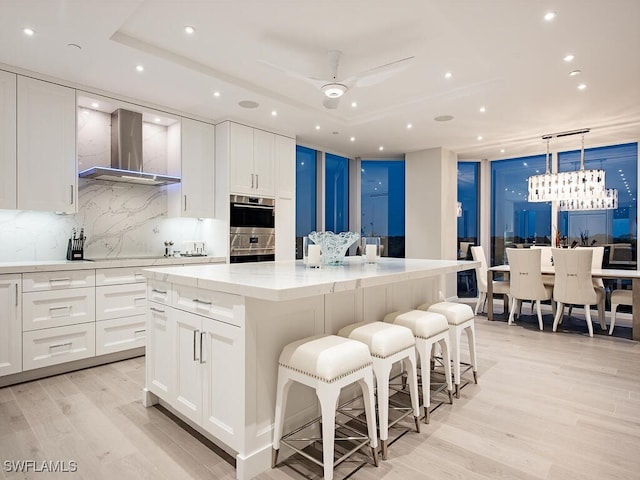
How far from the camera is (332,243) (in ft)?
9.37

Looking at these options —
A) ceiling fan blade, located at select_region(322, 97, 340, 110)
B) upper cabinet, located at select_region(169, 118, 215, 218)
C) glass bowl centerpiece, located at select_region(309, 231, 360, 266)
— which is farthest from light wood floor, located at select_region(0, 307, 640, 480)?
ceiling fan blade, located at select_region(322, 97, 340, 110)

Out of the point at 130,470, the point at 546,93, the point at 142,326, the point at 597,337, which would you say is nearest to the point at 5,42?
the point at 142,326

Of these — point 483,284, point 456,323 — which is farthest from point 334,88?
point 483,284

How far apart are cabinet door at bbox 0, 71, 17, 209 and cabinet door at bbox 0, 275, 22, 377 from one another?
2.33ft

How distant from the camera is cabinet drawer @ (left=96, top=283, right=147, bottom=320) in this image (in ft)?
11.6

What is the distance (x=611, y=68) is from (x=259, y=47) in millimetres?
3150

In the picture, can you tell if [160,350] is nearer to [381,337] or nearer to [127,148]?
[381,337]

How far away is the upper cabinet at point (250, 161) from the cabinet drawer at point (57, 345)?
7.16 feet

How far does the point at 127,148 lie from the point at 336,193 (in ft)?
13.1

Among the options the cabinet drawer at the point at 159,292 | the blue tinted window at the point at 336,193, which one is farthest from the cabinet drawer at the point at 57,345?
the blue tinted window at the point at 336,193

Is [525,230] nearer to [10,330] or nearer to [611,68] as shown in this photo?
[611,68]

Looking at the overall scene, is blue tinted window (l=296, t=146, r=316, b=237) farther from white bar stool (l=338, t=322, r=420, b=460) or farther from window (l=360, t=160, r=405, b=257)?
white bar stool (l=338, t=322, r=420, b=460)

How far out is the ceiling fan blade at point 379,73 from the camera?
2649 millimetres

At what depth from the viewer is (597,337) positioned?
462 centimetres
